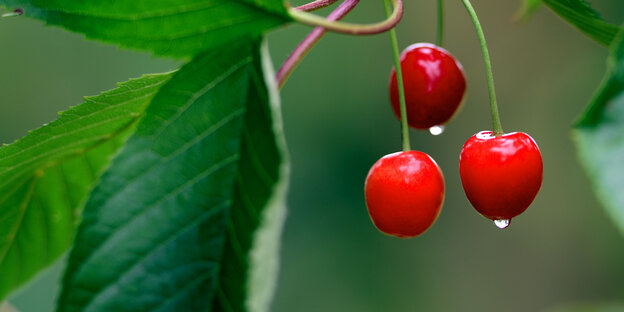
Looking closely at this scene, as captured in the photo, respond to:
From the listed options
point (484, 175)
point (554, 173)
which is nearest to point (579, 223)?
point (554, 173)

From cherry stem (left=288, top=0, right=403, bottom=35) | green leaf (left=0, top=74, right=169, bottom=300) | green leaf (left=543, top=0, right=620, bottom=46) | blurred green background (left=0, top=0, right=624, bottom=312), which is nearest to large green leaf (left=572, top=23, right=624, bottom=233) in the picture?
cherry stem (left=288, top=0, right=403, bottom=35)

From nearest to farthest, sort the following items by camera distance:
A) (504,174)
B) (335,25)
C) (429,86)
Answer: (335,25) → (504,174) → (429,86)

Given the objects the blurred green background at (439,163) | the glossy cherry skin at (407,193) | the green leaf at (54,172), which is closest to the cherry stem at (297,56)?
the green leaf at (54,172)

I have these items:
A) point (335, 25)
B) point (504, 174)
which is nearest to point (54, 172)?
point (335, 25)

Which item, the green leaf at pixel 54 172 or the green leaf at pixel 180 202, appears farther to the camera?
the green leaf at pixel 54 172

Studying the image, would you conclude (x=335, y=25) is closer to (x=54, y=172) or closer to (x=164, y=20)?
(x=164, y=20)

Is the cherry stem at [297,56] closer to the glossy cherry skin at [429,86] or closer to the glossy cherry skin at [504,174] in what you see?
the glossy cherry skin at [504,174]
